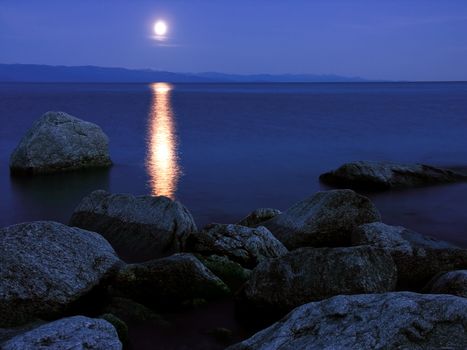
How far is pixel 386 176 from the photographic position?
24422 mm

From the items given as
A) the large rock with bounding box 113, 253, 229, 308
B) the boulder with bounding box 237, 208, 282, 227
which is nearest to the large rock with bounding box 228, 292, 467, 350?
the large rock with bounding box 113, 253, 229, 308

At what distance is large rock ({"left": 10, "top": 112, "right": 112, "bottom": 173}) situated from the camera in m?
27.0

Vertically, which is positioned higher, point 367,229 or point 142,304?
point 367,229

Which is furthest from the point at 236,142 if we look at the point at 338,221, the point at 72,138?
the point at 338,221

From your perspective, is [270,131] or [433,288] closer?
[433,288]

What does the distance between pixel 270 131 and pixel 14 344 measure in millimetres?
45688

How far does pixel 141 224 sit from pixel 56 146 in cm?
1323

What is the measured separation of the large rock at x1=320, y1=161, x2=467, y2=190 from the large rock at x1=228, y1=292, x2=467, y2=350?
1630cm

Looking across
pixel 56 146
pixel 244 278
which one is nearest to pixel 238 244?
pixel 244 278

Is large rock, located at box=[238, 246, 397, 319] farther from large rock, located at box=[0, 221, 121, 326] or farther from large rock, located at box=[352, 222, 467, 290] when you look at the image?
large rock, located at box=[0, 221, 121, 326]

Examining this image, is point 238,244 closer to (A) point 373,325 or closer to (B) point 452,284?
(B) point 452,284

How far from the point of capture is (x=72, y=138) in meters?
27.6

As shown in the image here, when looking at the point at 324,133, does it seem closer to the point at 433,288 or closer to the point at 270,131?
the point at 270,131

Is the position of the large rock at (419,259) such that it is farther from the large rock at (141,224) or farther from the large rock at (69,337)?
the large rock at (69,337)
